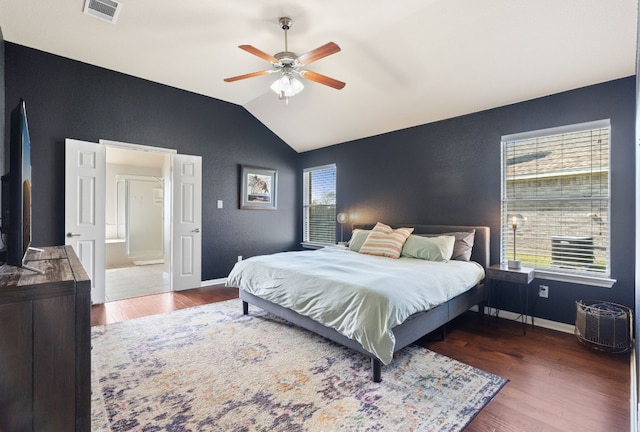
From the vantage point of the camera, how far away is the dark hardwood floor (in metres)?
1.80

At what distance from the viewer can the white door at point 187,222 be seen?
4.64 meters

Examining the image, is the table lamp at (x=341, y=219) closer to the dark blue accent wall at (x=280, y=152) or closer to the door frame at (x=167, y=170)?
the dark blue accent wall at (x=280, y=152)

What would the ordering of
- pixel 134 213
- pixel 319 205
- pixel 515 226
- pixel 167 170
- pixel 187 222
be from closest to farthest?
pixel 515 226
pixel 187 222
pixel 167 170
pixel 319 205
pixel 134 213

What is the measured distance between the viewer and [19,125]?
1.20 metres

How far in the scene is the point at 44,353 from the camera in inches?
39.2

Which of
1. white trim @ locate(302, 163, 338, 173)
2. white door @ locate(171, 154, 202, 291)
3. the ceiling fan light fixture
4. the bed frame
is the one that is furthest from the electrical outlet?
white door @ locate(171, 154, 202, 291)

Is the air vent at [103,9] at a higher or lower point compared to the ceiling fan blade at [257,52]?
higher

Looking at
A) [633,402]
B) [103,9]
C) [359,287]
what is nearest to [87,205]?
[103,9]

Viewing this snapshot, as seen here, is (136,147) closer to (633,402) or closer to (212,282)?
(212,282)

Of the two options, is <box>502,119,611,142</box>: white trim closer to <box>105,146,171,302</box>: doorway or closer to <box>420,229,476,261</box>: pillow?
<box>420,229,476,261</box>: pillow

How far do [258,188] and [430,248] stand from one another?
333cm

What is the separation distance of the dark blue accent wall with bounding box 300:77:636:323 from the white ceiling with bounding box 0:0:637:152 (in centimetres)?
19

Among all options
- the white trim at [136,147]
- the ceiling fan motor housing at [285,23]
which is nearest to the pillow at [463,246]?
the ceiling fan motor housing at [285,23]

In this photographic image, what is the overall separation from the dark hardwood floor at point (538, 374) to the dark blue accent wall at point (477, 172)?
21.6 inches
